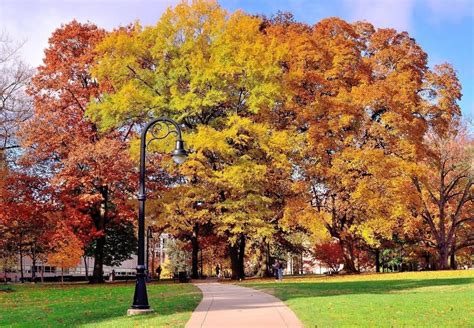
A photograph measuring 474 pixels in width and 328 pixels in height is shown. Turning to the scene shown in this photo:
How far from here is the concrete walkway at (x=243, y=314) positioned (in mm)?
11445

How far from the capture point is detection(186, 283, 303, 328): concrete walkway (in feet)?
37.6

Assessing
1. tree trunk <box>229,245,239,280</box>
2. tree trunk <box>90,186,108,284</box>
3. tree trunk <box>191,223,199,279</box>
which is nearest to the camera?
tree trunk <box>229,245,239,280</box>

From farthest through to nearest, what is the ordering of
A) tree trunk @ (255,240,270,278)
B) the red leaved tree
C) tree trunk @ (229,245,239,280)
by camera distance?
tree trunk @ (255,240,270,278)
tree trunk @ (229,245,239,280)
the red leaved tree

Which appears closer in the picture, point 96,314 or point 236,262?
point 96,314

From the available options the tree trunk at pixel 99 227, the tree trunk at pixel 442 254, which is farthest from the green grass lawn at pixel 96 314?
the tree trunk at pixel 442 254

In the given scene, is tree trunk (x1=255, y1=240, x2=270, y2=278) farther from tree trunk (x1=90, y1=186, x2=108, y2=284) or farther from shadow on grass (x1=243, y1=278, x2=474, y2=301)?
shadow on grass (x1=243, y1=278, x2=474, y2=301)

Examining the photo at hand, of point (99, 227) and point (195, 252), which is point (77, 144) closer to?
point (99, 227)

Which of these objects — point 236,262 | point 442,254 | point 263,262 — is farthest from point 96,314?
point 442,254

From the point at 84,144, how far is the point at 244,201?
11022 millimetres

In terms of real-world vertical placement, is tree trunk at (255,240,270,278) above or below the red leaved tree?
below

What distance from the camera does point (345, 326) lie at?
10586mm

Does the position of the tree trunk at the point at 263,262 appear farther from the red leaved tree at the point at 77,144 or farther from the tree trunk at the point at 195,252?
the red leaved tree at the point at 77,144

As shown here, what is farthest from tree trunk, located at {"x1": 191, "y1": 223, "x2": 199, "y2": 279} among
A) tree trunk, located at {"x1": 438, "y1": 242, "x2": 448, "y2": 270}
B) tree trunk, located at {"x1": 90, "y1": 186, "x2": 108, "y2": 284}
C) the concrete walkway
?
tree trunk, located at {"x1": 438, "y1": 242, "x2": 448, "y2": 270}

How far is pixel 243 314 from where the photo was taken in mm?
13133
